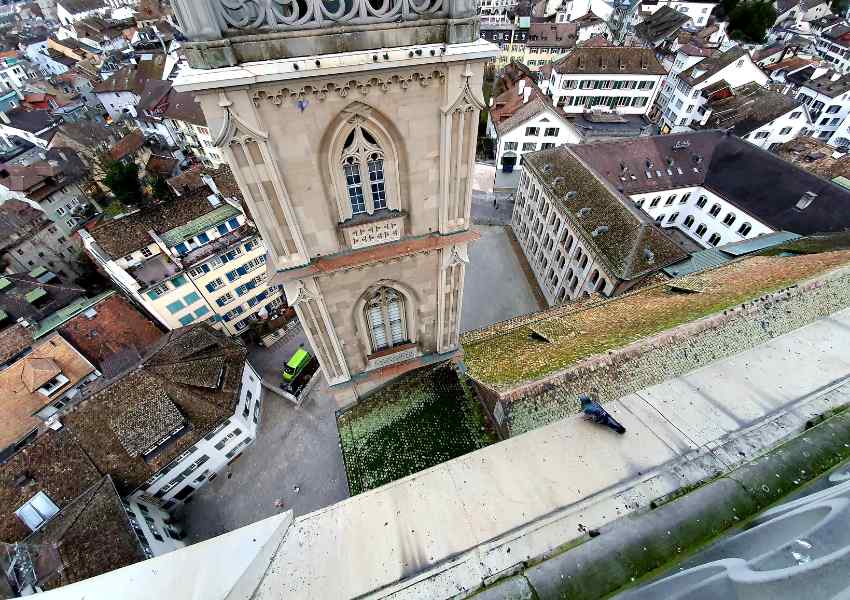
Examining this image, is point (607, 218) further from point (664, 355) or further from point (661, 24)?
point (661, 24)

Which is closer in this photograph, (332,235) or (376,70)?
(376,70)

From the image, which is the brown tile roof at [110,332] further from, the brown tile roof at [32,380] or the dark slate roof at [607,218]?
the dark slate roof at [607,218]

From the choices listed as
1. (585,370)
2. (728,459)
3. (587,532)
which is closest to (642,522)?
(587,532)

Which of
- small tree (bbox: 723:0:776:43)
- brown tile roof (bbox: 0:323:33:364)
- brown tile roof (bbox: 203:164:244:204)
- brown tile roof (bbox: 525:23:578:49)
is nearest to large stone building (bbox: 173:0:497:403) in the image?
brown tile roof (bbox: 203:164:244:204)

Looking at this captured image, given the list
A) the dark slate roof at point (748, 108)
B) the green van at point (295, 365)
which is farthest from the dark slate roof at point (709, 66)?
the green van at point (295, 365)

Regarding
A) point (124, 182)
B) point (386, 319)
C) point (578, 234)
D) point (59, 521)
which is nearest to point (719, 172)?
point (578, 234)

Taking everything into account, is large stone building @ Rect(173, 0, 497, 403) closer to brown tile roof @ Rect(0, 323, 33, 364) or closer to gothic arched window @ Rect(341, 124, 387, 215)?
gothic arched window @ Rect(341, 124, 387, 215)

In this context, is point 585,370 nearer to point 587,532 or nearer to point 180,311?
point 587,532
